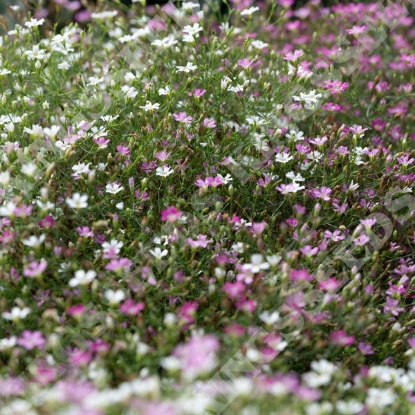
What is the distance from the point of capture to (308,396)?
1.54 meters

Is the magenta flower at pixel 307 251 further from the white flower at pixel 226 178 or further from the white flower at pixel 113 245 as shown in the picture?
the white flower at pixel 113 245

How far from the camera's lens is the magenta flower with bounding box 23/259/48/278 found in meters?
1.82

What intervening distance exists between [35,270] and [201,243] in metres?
0.57

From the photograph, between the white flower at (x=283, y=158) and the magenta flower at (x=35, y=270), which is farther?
the white flower at (x=283, y=158)

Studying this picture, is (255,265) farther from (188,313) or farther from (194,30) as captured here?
(194,30)

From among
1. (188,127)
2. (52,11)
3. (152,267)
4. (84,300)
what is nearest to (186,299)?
(152,267)

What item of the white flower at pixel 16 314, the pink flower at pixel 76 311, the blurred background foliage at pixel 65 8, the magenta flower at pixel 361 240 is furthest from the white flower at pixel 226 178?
the blurred background foliage at pixel 65 8

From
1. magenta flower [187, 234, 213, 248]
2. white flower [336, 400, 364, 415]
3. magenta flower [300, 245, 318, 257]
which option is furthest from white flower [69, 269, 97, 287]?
white flower [336, 400, 364, 415]

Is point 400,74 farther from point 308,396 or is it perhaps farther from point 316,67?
point 308,396

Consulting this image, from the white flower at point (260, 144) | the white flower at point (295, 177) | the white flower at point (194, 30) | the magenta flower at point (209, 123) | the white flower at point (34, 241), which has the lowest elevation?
the white flower at point (34, 241)

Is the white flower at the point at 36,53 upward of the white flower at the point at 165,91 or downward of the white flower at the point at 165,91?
upward

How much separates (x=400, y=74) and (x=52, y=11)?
256cm

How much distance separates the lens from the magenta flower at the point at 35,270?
1.82 metres

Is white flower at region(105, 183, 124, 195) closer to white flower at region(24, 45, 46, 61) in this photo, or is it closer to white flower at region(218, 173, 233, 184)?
white flower at region(218, 173, 233, 184)
